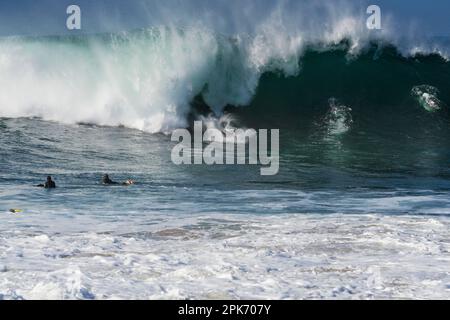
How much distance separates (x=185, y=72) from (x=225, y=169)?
336 inches

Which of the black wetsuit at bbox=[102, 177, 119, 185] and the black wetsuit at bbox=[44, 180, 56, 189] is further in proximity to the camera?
the black wetsuit at bbox=[102, 177, 119, 185]

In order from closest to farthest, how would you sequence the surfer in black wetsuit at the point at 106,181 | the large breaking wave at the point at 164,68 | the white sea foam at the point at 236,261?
1. the white sea foam at the point at 236,261
2. the surfer in black wetsuit at the point at 106,181
3. the large breaking wave at the point at 164,68

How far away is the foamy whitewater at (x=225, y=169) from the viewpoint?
702 cm

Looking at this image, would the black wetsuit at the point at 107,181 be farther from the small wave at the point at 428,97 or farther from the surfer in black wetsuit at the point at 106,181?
the small wave at the point at 428,97

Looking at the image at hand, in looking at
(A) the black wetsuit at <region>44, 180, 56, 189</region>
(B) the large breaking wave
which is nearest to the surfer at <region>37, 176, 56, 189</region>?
(A) the black wetsuit at <region>44, 180, 56, 189</region>

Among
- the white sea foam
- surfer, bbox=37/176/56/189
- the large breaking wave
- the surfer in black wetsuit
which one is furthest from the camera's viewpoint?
the large breaking wave

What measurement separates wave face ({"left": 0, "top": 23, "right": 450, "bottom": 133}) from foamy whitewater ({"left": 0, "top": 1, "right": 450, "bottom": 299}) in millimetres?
56

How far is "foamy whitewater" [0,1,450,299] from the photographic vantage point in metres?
7.02

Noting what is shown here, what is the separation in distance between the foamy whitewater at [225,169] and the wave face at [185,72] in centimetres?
6

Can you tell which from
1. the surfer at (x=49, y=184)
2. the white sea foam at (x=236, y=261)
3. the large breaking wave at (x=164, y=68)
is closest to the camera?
the white sea foam at (x=236, y=261)

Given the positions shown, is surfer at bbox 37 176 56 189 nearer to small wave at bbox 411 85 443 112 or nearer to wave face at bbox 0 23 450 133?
wave face at bbox 0 23 450 133

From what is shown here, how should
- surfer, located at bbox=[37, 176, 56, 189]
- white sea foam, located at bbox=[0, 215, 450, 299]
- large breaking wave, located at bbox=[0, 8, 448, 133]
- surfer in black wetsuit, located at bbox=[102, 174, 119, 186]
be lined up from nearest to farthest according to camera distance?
1. white sea foam, located at bbox=[0, 215, 450, 299]
2. surfer, located at bbox=[37, 176, 56, 189]
3. surfer in black wetsuit, located at bbox=[102, 174, 119, 186]
4. large breaking wave, located at bbox=[0, 8, 448, 133]

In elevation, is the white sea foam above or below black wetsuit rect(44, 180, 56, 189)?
below

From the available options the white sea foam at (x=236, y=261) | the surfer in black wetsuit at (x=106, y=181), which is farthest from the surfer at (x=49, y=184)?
the white sea foam at (x=236, y=261)
